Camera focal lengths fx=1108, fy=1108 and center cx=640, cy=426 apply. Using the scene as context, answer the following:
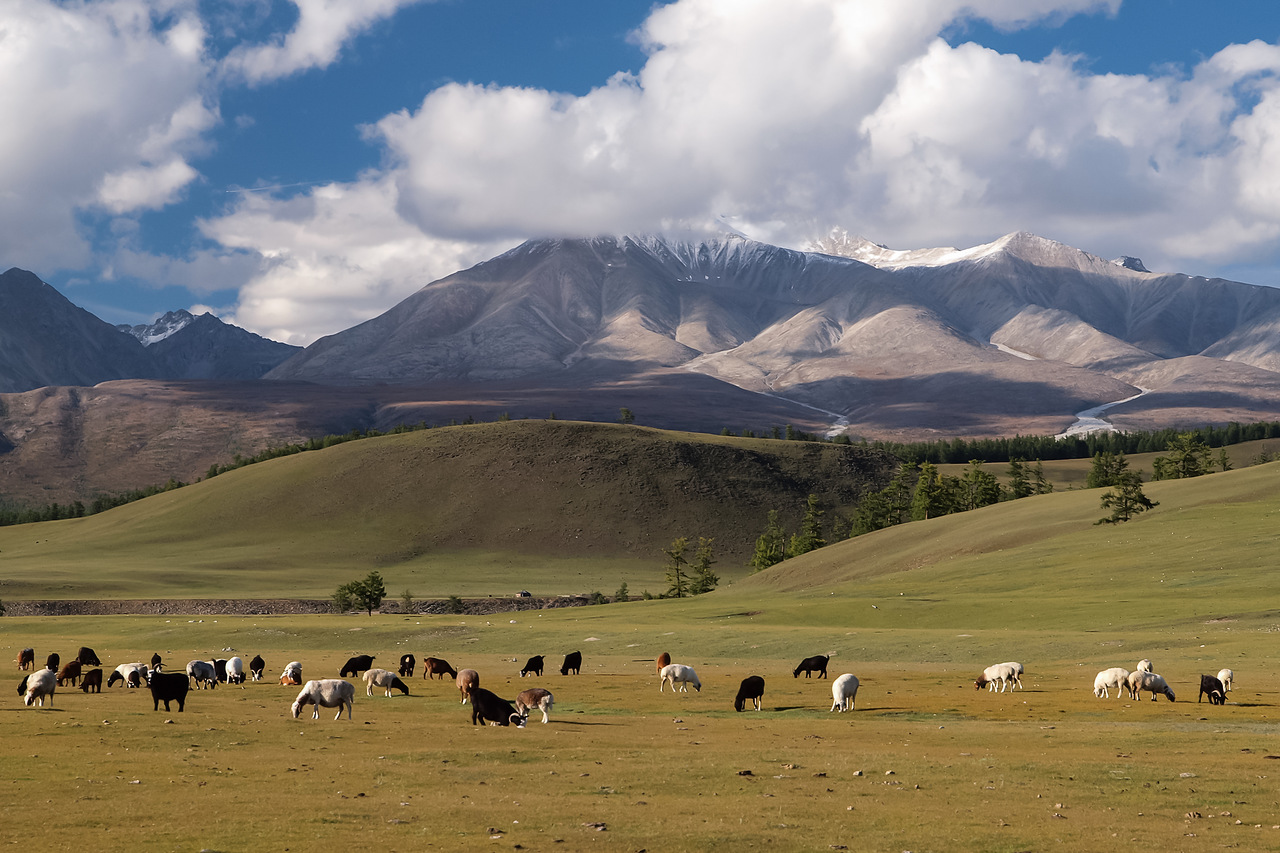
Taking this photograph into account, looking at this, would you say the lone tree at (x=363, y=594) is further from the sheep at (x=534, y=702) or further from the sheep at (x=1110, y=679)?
the sheep at (x=1110, y=679)

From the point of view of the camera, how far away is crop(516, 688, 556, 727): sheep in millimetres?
33781

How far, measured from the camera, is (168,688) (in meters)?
34.5

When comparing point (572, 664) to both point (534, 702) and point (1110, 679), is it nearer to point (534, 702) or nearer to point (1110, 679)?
point (534, 702)

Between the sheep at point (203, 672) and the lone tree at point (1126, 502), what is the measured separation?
272ft

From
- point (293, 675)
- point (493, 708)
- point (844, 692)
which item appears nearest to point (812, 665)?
point (844, 692)

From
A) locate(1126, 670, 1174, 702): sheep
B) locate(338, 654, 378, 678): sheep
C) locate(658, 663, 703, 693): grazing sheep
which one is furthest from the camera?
locate(338, 654, 378, 678): sheep

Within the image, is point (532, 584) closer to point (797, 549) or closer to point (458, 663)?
point (797, 549)

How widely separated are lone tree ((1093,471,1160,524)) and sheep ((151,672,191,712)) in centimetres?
8757

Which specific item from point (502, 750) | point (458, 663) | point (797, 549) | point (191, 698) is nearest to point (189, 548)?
point (797, 549)

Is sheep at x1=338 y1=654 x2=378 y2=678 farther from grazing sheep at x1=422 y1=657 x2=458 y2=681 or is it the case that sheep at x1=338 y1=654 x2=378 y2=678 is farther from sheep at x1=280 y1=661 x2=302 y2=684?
grazing sheep at x1=422 y1=657 x2=458 y2=681

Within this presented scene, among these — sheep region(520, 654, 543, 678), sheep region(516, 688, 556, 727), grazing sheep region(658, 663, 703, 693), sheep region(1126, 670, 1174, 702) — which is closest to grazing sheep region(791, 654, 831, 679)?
grazing sheep region(658, 663, 703, 693)

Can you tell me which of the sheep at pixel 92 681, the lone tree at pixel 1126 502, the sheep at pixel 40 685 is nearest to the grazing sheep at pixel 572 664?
the sheep at pixel 92 681

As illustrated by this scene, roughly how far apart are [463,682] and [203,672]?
11.4 metres

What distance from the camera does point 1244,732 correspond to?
30.6m
